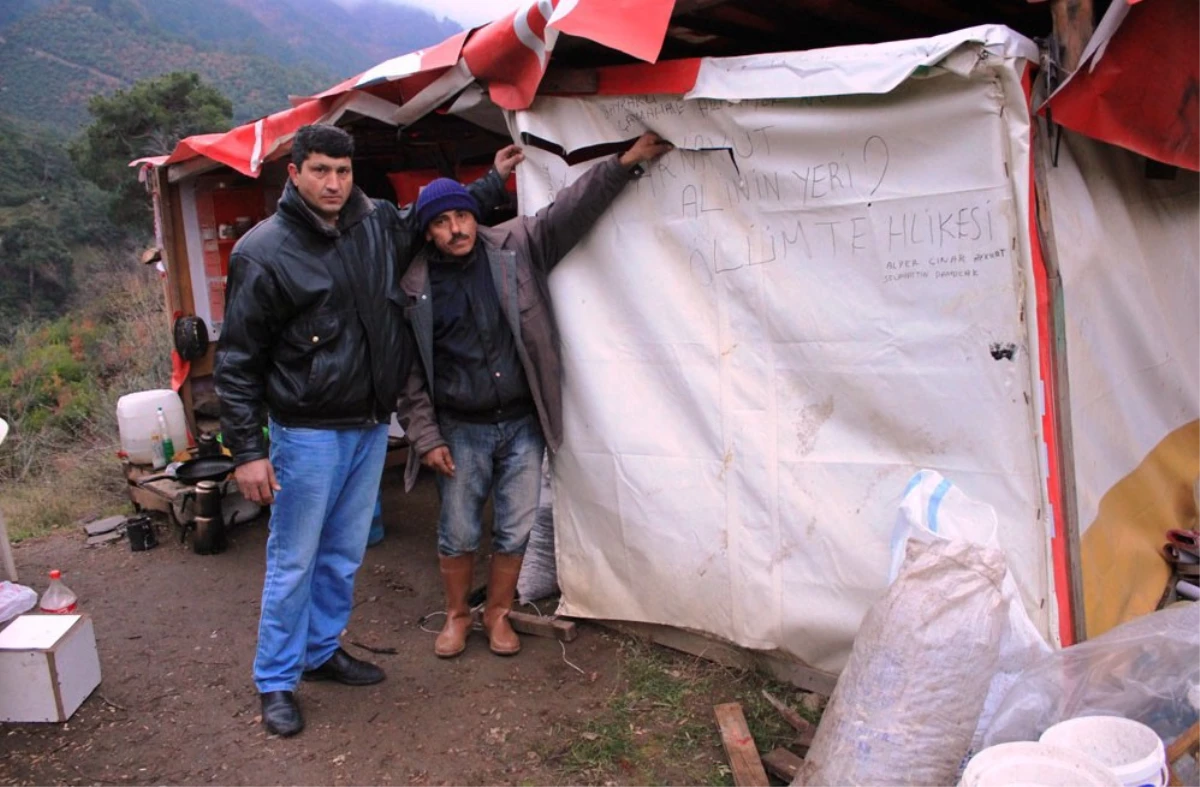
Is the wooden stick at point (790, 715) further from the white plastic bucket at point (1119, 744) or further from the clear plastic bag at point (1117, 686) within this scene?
the white plastic bucket at point (1119, 744)

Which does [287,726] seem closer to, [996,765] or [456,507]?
[456,507]

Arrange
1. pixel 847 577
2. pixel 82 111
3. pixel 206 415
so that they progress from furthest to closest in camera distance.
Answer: pixel 82 111 → pixel 206 415 → pixel 847 577

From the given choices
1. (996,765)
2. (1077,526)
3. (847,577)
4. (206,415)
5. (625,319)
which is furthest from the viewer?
(206,415)

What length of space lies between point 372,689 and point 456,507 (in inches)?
32.8

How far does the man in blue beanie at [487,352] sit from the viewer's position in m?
3.32

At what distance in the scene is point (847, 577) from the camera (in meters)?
2.99

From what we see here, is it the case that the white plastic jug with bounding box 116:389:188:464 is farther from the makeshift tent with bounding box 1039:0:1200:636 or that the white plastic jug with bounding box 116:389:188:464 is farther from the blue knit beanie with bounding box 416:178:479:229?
the makeshift tent with bounding box 1039:0:1200:636

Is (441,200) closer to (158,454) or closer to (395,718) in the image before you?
(395,718)

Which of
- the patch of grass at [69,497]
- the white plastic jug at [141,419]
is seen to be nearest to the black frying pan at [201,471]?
the white plastic jug at [141,419]

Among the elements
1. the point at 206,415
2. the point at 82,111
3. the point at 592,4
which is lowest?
the point at 206,415

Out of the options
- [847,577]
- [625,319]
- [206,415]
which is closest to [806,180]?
[625,319]

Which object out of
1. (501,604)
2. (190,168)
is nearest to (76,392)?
(190,168)

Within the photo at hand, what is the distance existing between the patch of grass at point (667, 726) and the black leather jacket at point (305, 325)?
144 cm

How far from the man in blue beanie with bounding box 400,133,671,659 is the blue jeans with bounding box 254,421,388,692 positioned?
261mm
